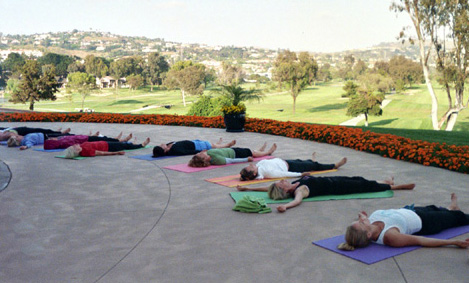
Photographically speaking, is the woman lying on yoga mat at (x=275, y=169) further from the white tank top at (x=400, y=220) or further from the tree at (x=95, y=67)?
the tree at (x=95, y=67)

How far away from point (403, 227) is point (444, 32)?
29663mm

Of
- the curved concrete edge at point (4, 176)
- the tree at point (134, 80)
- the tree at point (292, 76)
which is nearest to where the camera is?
the curved concrete edge at point (4, 176)

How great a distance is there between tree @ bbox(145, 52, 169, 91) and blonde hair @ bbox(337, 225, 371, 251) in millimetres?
105970

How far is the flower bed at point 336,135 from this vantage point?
925 cm

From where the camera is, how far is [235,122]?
1594 cm

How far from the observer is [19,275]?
13.1 feet

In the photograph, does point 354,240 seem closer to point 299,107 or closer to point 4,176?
point 4,176

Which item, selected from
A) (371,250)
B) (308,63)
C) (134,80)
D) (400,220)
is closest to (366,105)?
(308,63)

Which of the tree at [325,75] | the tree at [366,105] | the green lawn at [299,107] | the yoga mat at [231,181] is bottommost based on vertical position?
the green lawn at [299,107]

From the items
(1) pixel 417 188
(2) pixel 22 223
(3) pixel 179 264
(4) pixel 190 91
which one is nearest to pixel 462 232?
(1) pixel 417 188

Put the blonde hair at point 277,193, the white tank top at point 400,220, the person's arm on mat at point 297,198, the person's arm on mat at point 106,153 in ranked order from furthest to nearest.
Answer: the person's arm on mat at point 106,153 → the blonde hair at point 277,193 → the person's arm on mat at point 297,198 → the white tank top at point 400,220

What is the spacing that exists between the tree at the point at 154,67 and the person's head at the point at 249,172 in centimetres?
10242

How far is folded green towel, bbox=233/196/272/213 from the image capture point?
5914 millimetres

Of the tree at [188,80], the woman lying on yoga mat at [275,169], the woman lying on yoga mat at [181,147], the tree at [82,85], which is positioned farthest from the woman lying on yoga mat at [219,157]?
the tree at [82,85]
